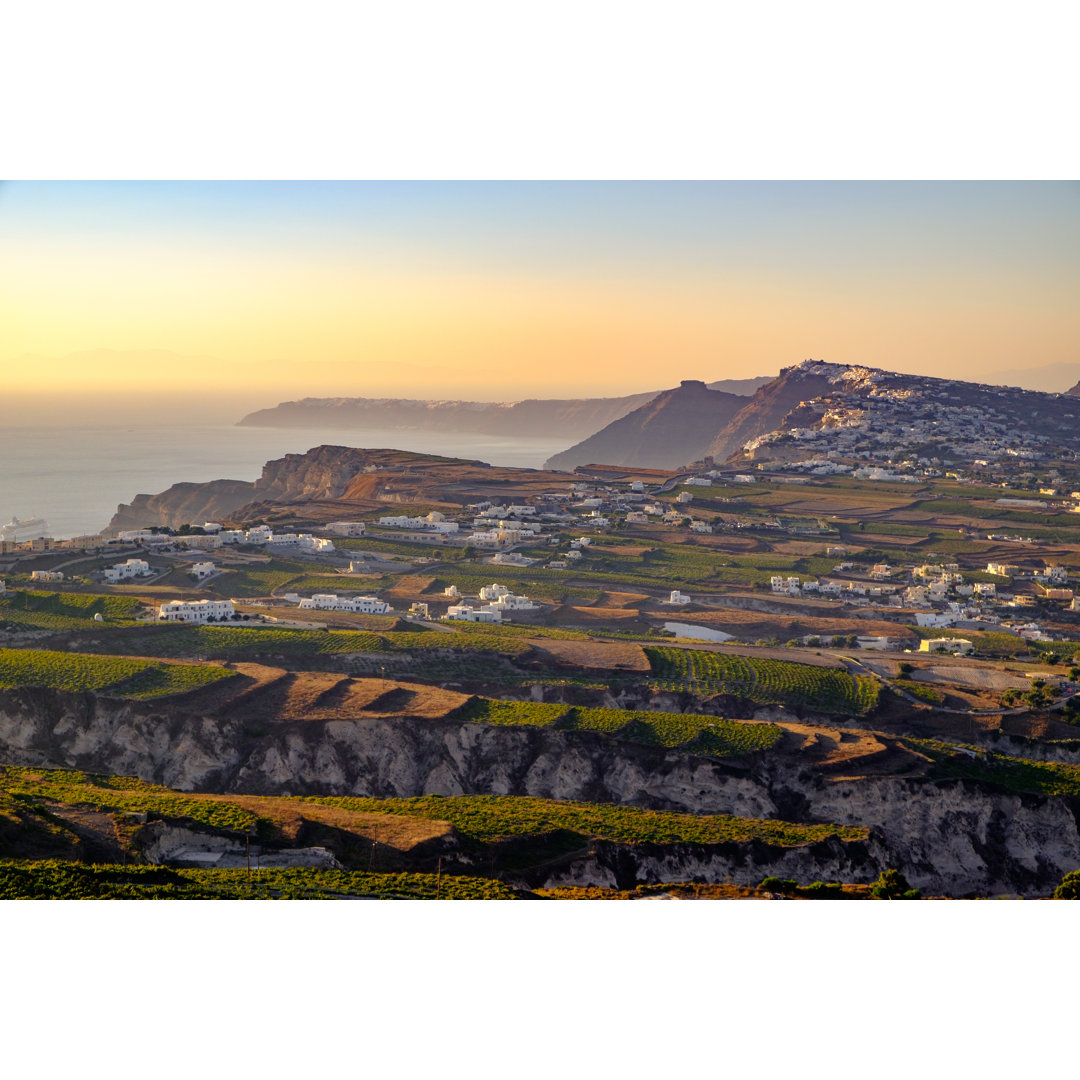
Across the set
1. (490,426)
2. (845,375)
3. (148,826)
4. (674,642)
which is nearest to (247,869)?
(148,826)

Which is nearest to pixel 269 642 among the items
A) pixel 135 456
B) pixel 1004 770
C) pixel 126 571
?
pixel 126 571

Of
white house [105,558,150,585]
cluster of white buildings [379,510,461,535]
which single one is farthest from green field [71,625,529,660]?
cluster of white buildings [379,510,461,535]

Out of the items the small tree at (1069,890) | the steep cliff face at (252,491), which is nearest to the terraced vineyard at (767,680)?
the small tree at (1069,890)

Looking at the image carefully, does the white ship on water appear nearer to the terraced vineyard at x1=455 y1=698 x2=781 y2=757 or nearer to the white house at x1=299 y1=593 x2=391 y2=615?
the white house at x1=299 y1=593 x2=391 y2=615

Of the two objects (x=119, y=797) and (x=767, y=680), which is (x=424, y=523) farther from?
(x=119, y=797)

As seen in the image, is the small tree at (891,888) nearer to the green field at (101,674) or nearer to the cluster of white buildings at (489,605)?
the green field at (101,674)

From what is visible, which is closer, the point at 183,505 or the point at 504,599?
the point at 504,599

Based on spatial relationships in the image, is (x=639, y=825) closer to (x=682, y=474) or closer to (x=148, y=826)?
(x=148, y=826)

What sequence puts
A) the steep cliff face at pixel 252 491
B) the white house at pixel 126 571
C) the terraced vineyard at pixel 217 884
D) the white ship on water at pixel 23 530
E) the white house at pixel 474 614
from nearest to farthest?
the terraced vineyard at pixel 217 884 < the white house at pixel 474 614 < the white house at pixel 126 571 < the white ship on water at pixel 23 530 < the steep cliff face at pixel 252 491
